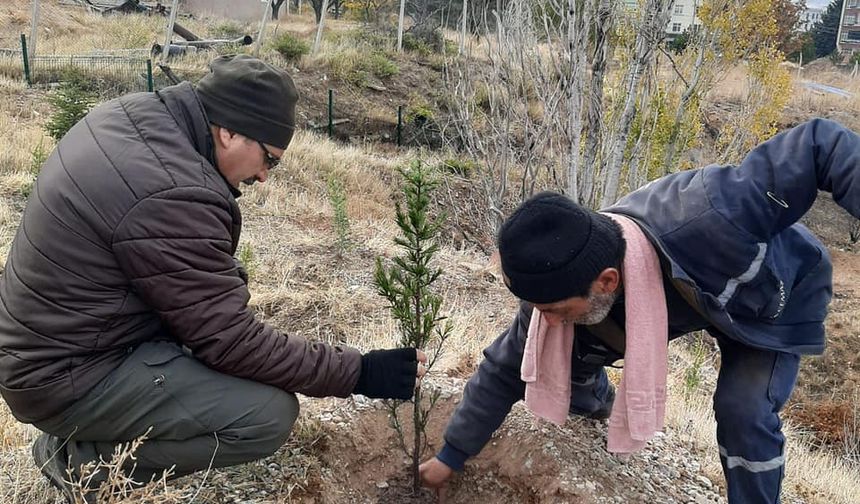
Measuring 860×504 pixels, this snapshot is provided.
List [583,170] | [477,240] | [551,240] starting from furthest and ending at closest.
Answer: [477,240] → [583,170] → [551,240]

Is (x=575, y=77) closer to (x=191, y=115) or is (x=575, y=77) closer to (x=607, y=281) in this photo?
(x=607, y=281)

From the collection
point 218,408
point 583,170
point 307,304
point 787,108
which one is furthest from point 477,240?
point 787,108

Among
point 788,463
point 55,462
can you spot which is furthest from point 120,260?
point 788,463

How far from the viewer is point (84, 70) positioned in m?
15.0

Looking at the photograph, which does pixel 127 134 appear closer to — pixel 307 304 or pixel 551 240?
pixel 551 240

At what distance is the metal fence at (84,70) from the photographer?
14.1 metres

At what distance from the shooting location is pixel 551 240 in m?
2.06

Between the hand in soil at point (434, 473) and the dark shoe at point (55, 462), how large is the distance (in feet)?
3.83

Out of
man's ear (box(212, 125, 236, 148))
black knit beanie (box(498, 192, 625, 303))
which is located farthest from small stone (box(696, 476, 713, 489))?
man's ear (box(212, 125, 236, 148))

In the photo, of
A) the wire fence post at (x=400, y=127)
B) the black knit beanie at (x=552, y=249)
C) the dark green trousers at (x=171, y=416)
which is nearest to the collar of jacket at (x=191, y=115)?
the dark green trousers at (x=171, y=416)

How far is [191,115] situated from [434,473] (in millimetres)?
1574

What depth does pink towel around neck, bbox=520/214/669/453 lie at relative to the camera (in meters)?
2.25

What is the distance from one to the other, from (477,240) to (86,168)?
8731 mm

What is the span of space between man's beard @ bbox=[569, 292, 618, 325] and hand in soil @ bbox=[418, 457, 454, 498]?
2.75 ft
